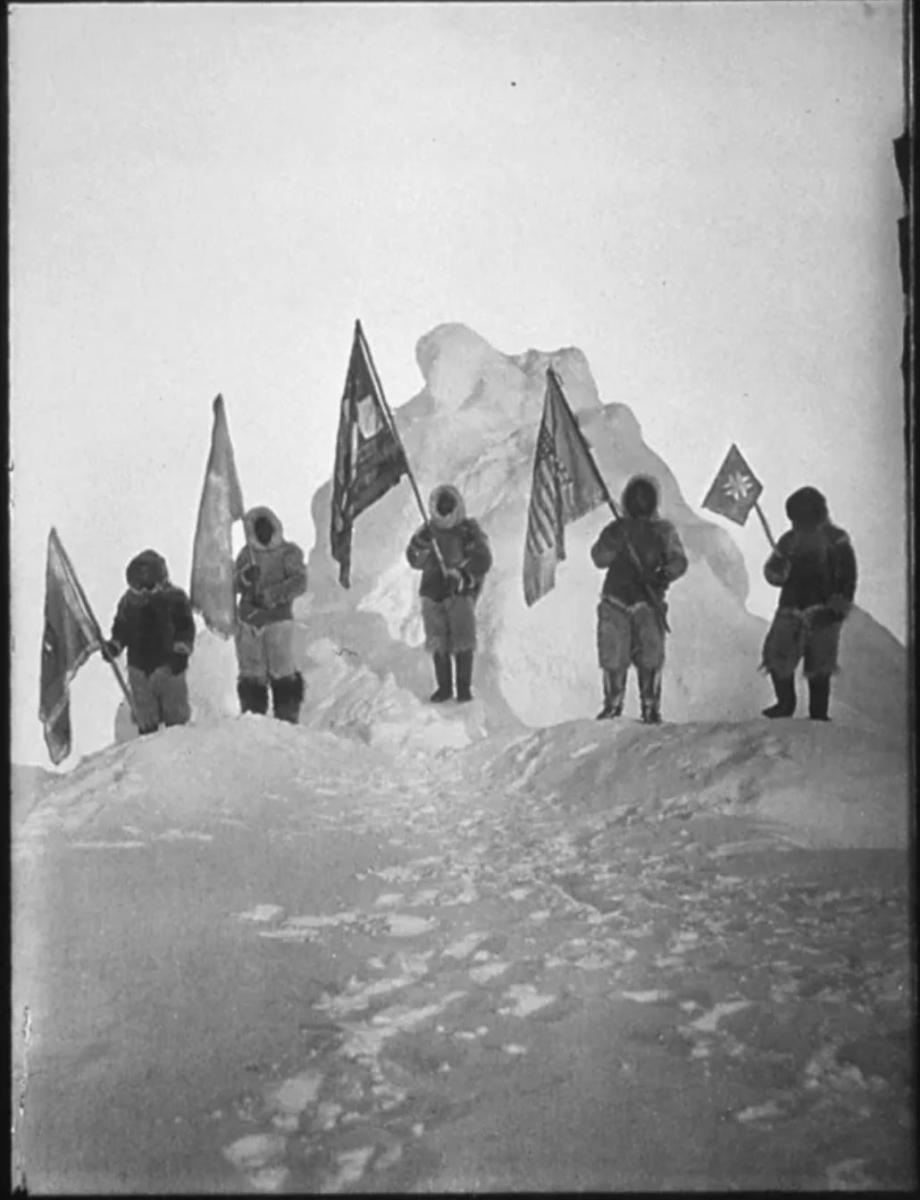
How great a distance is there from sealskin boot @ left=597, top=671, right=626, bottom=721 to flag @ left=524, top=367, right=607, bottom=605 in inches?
8.3

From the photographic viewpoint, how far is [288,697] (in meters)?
2.61

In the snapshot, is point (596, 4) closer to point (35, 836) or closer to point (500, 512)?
point (500, 512)

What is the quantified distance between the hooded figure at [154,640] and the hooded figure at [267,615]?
11cm

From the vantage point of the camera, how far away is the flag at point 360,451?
2617 mm

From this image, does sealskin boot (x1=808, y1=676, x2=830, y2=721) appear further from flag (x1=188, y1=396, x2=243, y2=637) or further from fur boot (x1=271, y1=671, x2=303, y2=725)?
flag (x1=188, y1=396, x2=243, y2=637)

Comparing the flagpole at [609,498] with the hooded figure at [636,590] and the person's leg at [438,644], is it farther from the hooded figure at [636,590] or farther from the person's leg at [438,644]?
the person's leg at [438,644]

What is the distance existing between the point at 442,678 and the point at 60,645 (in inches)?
29.1

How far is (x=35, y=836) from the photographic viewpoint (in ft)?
8.40

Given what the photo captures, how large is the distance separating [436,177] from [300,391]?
505 millimetres

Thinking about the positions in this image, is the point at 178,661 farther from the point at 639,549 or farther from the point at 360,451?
the point at 639,549

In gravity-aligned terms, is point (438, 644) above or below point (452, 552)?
below

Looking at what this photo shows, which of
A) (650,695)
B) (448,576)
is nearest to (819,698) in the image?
(650,695)

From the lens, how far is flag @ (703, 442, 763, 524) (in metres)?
2.61

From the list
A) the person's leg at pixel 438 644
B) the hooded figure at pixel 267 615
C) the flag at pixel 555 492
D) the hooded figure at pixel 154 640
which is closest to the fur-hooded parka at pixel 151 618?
the hooded figure at pixel 154 640
